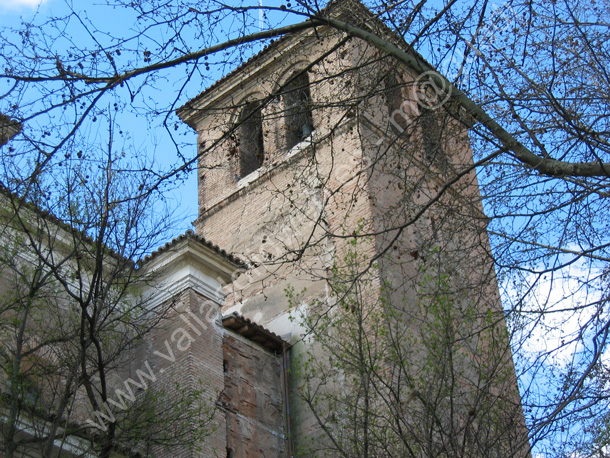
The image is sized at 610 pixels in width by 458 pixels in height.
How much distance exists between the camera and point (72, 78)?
230 inches

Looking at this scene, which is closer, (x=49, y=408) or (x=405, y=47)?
(x=405, y=47)

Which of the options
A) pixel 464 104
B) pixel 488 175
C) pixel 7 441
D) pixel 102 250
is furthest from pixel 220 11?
pixel 7 441

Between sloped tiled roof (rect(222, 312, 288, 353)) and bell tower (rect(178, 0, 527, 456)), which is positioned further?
sloped tiled roof (rect(222, 312, 288, 353))

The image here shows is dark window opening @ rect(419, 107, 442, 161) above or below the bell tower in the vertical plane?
below

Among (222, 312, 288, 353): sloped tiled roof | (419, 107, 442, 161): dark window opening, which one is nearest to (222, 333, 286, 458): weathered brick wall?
(222, 312, 288, 353): sloped tiled roof

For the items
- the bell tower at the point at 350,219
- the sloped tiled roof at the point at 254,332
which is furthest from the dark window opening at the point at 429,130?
the sloped tiled roof at the point at 254,332

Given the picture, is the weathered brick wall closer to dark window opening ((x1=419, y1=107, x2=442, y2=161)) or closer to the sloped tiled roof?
the sloped tiled roof

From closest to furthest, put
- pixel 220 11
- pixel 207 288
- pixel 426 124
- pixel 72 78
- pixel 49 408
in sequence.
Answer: pixel 72 78, pixel 220 11, pixel 426 124, pixel 49 408, pixel 207 288

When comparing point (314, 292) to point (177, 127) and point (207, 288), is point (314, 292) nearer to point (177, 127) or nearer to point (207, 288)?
point (207, 288)

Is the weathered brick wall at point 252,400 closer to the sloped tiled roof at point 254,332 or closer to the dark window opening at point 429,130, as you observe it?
the sloped tiled roof at point 254,332

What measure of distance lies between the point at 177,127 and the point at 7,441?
313 cm

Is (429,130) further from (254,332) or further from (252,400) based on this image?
(254,332)

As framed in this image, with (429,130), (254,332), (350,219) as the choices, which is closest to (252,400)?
(254,332)

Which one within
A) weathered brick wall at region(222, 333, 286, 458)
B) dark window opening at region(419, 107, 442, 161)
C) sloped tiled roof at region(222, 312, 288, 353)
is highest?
sloped tiled roof at region(222, 312, 288, 353)
